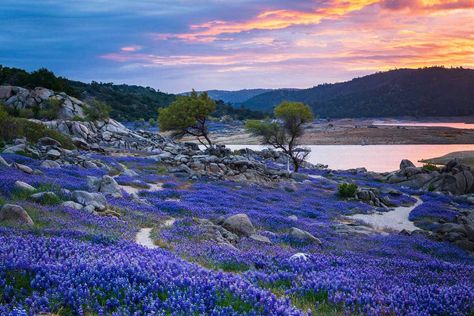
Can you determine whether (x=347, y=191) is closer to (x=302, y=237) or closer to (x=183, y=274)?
(x=302, y=237)

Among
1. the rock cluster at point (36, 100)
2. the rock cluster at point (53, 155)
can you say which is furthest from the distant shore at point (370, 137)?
the rock cluster at point (53, 155)

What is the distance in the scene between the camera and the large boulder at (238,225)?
17203 millimetres

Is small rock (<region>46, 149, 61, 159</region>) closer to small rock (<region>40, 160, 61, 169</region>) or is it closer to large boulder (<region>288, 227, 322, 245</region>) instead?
small rock (<region>40, 160, 61, 169</region>)

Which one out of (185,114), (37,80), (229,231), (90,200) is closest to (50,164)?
(90,200)

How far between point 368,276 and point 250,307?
4306 millimetres

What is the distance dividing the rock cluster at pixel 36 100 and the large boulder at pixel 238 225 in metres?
57.1

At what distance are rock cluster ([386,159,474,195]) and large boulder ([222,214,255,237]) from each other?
37.3 meters

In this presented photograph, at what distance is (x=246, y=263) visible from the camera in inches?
409

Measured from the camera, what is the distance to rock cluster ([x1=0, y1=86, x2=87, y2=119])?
68.1 metres

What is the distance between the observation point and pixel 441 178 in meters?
49.4

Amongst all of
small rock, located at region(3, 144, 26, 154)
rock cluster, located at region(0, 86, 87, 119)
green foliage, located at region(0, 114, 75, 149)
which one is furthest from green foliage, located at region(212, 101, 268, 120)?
small rock, located at region(3, 144, 26, 154)

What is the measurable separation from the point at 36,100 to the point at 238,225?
6309 cm

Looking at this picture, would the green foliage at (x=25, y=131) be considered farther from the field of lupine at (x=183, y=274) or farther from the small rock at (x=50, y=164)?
the field of lupine at (x=183, y=274)

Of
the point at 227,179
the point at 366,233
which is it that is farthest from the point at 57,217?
the point at 227,179
